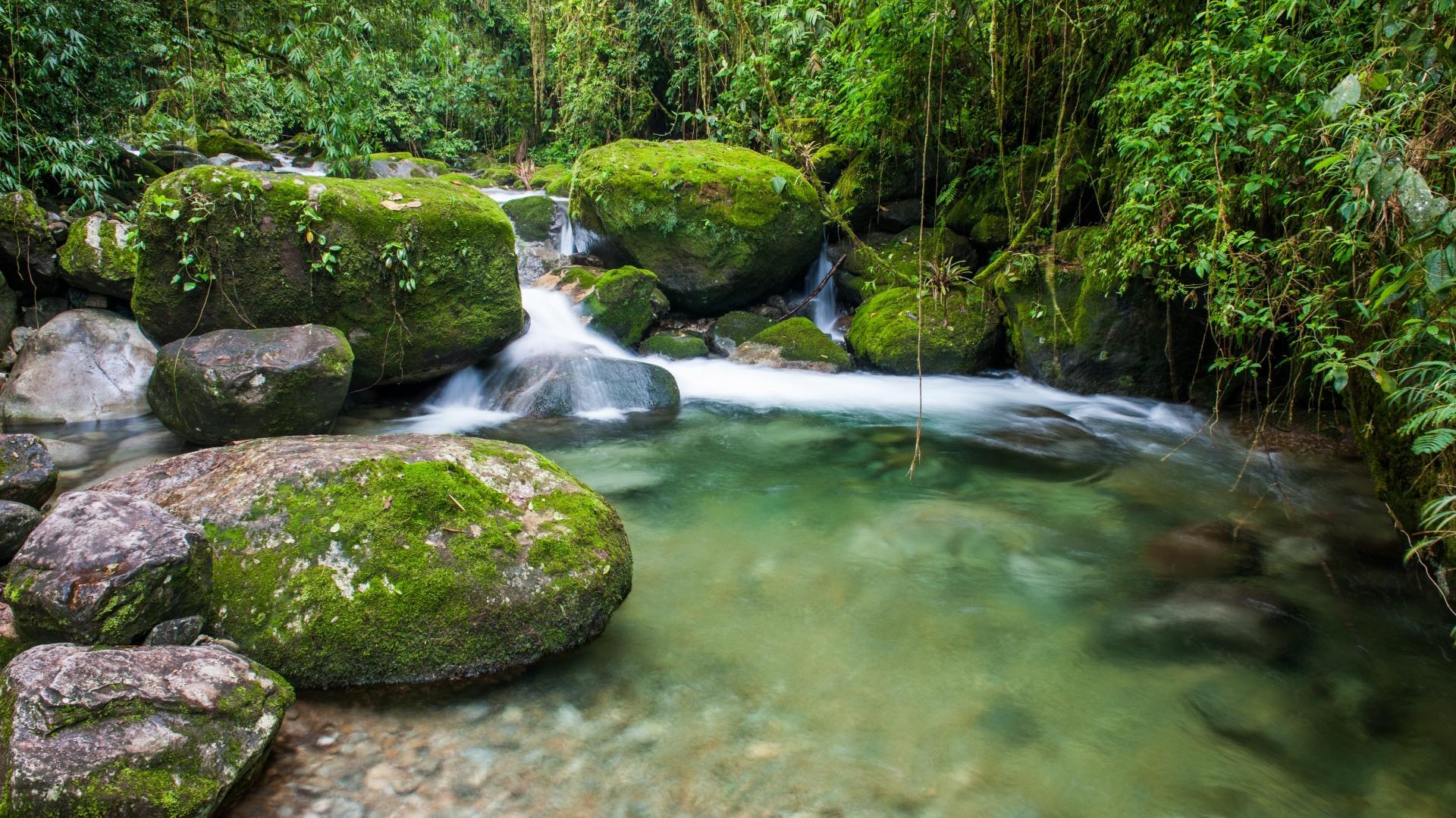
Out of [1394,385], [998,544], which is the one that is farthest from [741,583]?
[1394,385]

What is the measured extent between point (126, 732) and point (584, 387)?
18.5 feet

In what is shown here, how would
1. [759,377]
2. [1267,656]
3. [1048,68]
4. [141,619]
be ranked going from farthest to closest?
[759,377]
[1048,68]
[1267,656]
[141,619]

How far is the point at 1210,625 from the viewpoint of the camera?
368 centimetres

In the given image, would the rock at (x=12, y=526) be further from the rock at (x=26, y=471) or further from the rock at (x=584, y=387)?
the rock at (x=584, y=387)

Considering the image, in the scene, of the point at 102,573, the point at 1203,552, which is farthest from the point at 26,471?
the point at 1203,552

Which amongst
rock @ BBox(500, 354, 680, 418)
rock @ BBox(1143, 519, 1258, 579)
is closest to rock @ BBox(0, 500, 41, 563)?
rock @ BBox(500, 354, 680, 418)

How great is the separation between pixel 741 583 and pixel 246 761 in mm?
2331

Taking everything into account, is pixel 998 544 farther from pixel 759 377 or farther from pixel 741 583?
pixel 759 377

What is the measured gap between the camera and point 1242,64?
4.51 meters

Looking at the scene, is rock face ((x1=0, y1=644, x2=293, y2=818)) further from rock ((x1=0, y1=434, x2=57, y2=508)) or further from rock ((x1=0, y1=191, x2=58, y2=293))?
rock ((x1=0, y1=191, x2=58, y2=293))

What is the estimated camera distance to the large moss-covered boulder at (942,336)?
8.73m

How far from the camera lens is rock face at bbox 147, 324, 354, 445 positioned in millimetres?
5457

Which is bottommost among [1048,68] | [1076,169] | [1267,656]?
[1267,656]

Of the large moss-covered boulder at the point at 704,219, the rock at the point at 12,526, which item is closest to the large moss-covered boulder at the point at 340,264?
the large moss-covered boulder at the point at 704,219
